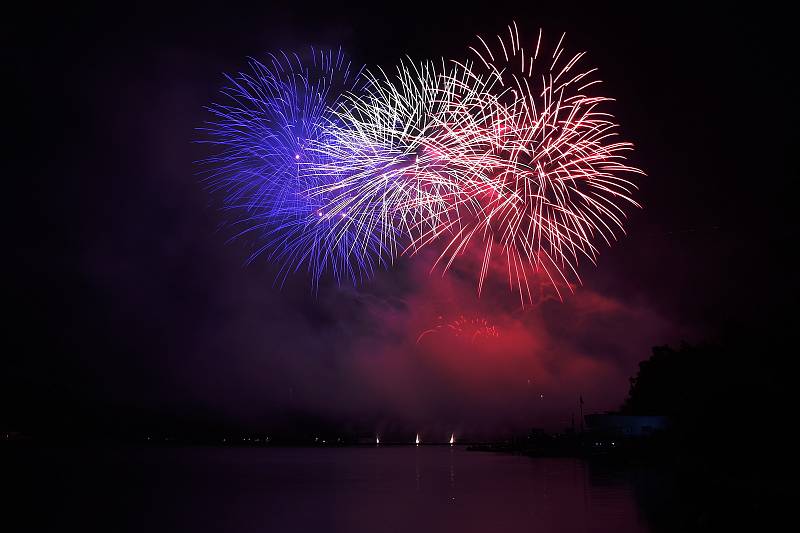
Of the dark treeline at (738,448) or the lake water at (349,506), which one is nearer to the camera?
the dark treeline at (738,448)

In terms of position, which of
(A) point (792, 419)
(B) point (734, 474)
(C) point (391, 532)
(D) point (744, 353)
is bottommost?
(C) point (391, 532)

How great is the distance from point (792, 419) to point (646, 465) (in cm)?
2520

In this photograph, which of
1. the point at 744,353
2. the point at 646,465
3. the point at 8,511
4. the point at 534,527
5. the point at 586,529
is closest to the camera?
the point at 586,529

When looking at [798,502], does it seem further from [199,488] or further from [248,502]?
[199,488]

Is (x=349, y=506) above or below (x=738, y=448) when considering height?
below


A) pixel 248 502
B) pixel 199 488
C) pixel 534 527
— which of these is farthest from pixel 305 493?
pixel 534 527

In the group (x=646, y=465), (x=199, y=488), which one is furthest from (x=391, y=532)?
(x=646, y=465)

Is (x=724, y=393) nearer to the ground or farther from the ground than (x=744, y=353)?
nearer to the ground

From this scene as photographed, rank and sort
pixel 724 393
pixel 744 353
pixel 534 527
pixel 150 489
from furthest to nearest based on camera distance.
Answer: pixel 150 489
pixel 744 353
pixel 724 393
pixel 534 527

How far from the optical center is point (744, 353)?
35.8 metres

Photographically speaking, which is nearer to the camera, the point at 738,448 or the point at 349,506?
the point at 738,448

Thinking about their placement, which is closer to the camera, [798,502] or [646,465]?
[798,502]

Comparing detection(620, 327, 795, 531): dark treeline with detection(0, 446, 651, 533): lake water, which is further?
detection(0, 446, 651, 533): lake water

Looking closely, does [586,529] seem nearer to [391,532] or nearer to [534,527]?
[534,527]
